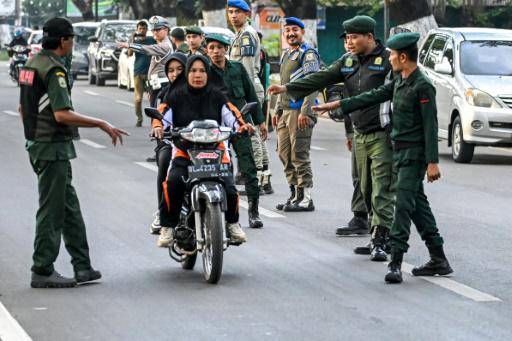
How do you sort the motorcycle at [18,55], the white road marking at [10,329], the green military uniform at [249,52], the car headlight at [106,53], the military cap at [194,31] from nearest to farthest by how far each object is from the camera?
the white road marking at [10,329]
the military cap at [194,31]
the green military uniform at [249,52]
the car headlight at [106,53]
the motorcycle at [18,55]

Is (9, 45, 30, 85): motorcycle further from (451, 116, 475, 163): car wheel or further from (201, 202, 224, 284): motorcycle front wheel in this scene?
(201, 202, 224, 284): motorcycle front wheel

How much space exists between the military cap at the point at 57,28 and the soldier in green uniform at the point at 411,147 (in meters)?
2.18

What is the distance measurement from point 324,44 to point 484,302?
51273mm

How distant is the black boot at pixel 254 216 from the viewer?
12.8 meters

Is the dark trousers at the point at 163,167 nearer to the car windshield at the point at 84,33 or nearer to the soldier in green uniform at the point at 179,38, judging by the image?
the soldier in green uniform at the point at 179,38

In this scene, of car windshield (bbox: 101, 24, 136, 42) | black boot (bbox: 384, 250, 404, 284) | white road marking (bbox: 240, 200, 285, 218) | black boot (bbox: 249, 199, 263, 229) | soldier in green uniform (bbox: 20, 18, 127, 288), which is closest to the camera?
soldier in green uniform (bbox: 20, 18, 127, 288)

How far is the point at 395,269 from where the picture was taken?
9.85m

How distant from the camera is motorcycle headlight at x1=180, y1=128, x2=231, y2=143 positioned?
9.72 meters

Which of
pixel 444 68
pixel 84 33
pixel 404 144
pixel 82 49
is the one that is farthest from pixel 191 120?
pixel 84 33

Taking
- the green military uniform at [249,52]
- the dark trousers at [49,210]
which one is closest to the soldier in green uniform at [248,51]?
the green military uniform at [249,52]

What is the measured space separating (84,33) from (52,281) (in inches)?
1462

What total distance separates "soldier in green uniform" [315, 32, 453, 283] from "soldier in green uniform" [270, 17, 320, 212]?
3.59 meters

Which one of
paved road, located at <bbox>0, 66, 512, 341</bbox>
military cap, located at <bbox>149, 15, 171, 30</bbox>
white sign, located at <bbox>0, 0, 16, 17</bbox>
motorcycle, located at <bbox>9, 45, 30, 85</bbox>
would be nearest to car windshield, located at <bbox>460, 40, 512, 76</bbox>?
paved road, located at <bbox>0, 66, 512, 341</bbox>

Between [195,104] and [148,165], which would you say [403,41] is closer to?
[195,104]
